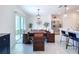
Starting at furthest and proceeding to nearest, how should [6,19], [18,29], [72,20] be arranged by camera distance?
[72,20]
[18,29]
[6,19]

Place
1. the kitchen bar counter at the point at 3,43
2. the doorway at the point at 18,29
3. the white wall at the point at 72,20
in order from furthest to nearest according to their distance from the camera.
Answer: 1. the white wall at the point at 72,20
2. the doorway at the point at 18,29
3. the kitchen bar counter at the point at 3,43

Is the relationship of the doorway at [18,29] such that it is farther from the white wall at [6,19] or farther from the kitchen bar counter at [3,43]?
the kitchen bar counter at [3,43]

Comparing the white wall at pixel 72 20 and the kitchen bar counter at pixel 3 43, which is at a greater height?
the white wall at pixel 72 20

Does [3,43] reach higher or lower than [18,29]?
lower

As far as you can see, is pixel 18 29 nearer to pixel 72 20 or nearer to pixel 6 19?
pixel 6 19

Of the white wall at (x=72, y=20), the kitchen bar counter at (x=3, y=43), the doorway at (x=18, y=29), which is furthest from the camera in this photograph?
the white wall at (x=72, y=20)

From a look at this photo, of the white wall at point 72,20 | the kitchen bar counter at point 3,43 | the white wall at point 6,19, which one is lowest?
the kitchen bar counter at point 3,43

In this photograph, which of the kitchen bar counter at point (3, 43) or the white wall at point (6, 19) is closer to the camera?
the kitchen bar counter at point (3, 43)

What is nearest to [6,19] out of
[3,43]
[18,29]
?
[3,43]

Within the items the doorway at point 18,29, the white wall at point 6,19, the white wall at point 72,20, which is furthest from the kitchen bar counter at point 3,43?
the white wall at point 72,20
